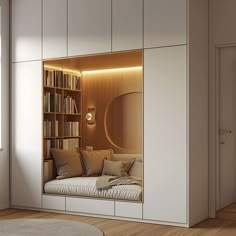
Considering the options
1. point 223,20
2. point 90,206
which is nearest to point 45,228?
point 90,206

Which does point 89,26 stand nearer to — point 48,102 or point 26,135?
point 48,102

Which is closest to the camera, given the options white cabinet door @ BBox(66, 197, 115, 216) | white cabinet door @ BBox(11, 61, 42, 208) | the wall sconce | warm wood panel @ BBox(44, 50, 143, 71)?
white cabinet door @ BBox(66, 197, 115, 216)

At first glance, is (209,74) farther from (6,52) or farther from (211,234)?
(6,52)

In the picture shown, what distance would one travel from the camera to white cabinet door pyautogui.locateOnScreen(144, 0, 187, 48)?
17.9ft

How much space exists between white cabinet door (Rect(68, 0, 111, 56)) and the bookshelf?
2.49 feet

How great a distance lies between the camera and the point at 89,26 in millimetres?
6102

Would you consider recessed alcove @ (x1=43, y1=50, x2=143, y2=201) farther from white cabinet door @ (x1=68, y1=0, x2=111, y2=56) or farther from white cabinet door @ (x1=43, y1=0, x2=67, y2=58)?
white cabinet door @ (x1=68, y1=0, x2=111, y2=56)

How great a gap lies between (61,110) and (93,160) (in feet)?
3.09

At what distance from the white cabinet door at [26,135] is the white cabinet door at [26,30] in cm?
14

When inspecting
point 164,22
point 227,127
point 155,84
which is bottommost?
point 227,127

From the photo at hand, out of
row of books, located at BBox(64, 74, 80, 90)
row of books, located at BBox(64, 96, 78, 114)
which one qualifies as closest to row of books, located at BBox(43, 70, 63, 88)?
row of books, located at BBox(64, 74, 80, 90)

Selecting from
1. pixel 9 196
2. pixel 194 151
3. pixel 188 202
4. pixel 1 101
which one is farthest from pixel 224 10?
pixel 9 196

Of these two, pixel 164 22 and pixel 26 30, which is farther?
pixel 26 30

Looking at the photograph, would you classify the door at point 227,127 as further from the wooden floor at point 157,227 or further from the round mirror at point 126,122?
the round mirror at point 126,122
